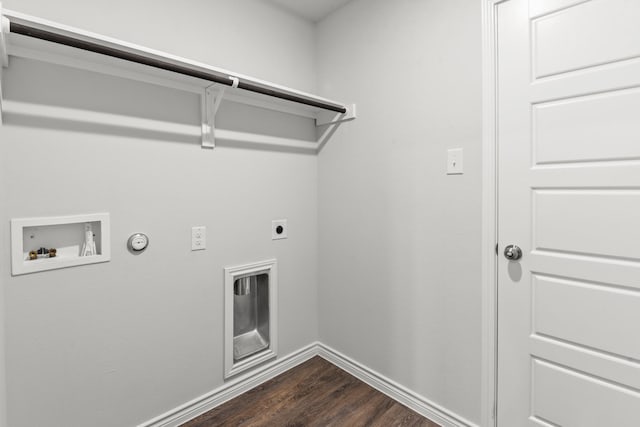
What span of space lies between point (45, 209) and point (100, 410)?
936 millimetres

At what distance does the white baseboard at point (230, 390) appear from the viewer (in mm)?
1621

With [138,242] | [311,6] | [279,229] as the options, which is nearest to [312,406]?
[279,229]

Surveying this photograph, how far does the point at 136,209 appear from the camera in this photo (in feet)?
4.87

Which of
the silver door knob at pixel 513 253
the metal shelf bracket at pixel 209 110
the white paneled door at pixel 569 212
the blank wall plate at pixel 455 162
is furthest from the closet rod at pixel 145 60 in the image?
the silver door knob at pixel 513 253

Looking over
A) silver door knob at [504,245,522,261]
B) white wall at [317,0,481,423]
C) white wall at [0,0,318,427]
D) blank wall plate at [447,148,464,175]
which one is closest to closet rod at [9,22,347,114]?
white wall at [0,0,318,427]

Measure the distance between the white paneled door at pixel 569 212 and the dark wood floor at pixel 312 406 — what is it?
59 cm

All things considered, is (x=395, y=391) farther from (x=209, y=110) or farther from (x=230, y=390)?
(x=209, y=110)

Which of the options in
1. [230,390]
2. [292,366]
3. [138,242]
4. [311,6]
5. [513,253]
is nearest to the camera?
[513,253]

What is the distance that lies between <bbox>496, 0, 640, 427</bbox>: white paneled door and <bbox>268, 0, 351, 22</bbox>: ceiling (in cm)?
108

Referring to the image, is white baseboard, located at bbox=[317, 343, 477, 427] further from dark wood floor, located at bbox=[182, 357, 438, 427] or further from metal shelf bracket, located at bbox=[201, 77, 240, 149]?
metal shelf bracket, located at bbox=[201, 77, 240, 149]

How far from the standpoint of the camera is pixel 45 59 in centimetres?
122

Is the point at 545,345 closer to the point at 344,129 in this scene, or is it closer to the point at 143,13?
the point at 344,129

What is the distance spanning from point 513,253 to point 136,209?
5.76 feet

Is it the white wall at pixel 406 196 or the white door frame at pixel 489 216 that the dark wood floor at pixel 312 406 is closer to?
the white wall at pixel 406 196
